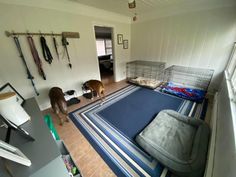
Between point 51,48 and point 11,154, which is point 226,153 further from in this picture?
point 51,48

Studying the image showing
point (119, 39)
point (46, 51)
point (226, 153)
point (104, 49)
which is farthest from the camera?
point (104, 49)

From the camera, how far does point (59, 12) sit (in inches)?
95.5

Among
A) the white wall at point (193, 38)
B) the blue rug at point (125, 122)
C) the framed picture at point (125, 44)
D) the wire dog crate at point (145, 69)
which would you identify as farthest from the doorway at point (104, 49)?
the blue rug at point (125, 122)

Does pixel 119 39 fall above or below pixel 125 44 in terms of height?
above

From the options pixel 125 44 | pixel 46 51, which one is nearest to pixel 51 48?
pixel 46 51

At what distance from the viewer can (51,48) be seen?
8.24 ft

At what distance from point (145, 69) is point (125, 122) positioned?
2855mm

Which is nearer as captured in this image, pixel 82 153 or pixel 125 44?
pixel 82 153

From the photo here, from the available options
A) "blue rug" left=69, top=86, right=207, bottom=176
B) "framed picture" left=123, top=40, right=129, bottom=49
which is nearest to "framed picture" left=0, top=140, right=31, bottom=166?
"blue rug" left=69, top=86, right=207, bottom=176

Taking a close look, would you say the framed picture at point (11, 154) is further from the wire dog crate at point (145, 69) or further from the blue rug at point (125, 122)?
the wire dog crate at point (145, 69)

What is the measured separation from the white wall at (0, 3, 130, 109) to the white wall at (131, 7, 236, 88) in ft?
4.34

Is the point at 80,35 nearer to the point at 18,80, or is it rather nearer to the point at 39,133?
the point at 18,80

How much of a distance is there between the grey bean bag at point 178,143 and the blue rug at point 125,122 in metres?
0.17

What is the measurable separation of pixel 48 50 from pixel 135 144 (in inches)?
106
